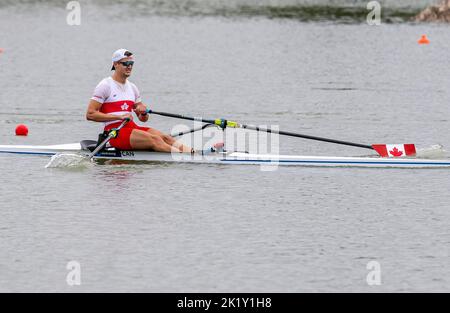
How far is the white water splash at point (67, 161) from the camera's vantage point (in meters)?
18.0

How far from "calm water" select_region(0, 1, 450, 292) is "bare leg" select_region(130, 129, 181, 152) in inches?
12.5

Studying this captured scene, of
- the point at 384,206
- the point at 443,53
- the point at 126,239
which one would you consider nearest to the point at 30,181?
the point at 126,239

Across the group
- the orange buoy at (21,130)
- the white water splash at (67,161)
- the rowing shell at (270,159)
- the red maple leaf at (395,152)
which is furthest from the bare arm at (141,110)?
the orange buoy at (21,130)

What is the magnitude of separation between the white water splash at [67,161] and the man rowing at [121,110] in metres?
0.58

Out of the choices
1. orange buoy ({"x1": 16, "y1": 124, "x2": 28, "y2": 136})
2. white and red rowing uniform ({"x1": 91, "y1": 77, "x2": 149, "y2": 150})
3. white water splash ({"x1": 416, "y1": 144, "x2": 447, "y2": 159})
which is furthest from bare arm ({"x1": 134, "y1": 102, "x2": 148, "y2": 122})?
white water splash ({"x1": 416, "y1": 144, "x2": 447, "y2": 159})

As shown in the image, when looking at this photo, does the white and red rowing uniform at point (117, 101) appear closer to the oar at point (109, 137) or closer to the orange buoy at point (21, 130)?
the oar at point (109, 137)

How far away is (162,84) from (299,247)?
21171mm

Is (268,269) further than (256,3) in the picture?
No

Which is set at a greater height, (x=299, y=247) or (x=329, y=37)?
(x=329, y=37)

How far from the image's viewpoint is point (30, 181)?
1708 cm
